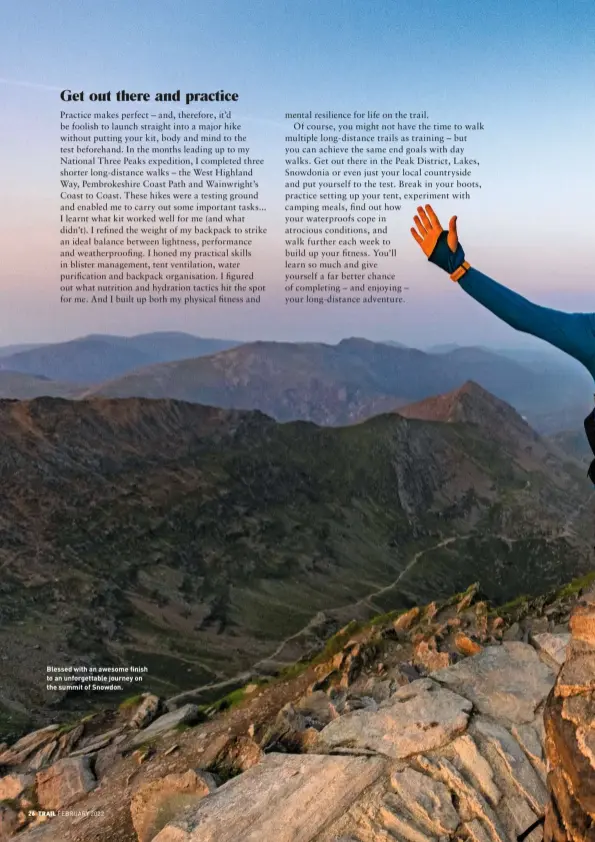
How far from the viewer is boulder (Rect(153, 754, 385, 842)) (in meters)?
7.86

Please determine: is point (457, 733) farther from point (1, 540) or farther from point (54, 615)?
point (1, 540)

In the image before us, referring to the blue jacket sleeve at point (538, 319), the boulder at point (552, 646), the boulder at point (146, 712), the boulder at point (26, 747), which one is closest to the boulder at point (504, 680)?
the boulder at point (552, 646)

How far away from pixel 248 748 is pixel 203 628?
55.0m

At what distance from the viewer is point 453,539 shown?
97500mm

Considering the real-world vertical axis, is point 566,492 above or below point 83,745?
below

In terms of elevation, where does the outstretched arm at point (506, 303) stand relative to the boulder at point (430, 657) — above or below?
above

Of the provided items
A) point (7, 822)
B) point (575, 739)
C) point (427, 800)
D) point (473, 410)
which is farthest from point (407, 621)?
point (473, 410)

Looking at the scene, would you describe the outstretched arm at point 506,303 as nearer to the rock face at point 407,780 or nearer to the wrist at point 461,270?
the wrist at point 461,270

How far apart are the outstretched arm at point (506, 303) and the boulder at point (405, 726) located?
620cm

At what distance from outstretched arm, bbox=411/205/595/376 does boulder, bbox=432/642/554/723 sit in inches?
251

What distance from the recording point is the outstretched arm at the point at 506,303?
5328mm

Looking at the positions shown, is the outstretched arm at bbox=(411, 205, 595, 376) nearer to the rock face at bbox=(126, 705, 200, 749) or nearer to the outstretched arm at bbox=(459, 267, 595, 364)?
the outstretched arm at bbox=(459, 267, 595, 364)

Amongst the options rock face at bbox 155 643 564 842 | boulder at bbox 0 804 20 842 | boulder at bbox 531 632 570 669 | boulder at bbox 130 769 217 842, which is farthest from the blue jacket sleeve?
boulder at bbox 0 804 20 842

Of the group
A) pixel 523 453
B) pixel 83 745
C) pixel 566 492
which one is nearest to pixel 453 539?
pixel 566 492
